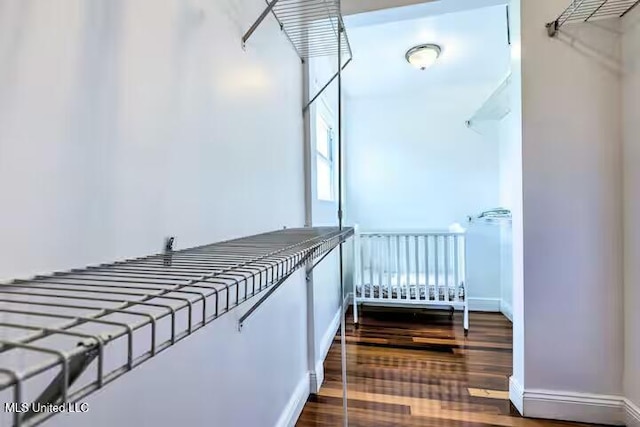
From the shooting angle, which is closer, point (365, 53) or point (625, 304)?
point (625, 304)

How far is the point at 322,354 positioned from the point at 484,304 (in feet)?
6.48

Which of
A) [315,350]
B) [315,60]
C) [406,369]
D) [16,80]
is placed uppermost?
[315,60]

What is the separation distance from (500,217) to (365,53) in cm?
190

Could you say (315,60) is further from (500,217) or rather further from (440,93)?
(500,217)

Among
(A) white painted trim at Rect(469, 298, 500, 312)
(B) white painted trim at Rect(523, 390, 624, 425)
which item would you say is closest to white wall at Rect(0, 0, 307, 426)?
(B) white painted trim at Rect(523, 390, 624, 425)

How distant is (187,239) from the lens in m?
0.83

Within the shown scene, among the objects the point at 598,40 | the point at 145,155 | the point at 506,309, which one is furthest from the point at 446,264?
the point at 145,155

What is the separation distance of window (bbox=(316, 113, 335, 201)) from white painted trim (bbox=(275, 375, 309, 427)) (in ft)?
3.98

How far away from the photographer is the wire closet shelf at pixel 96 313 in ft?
0.78

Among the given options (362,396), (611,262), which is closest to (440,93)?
(611,262)

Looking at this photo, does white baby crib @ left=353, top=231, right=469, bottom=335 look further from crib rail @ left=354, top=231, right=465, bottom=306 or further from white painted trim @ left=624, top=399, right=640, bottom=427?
white painted trim @ left=624, top=399, right=640, bottom=427

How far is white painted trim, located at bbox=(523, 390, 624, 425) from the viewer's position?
5.19ft

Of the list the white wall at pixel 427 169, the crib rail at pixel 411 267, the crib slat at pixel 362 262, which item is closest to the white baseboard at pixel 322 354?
the crib slat at pixel 362 262

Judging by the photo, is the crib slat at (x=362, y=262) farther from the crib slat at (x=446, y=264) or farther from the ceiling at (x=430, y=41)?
the ceiling at (x=430, y=41)
